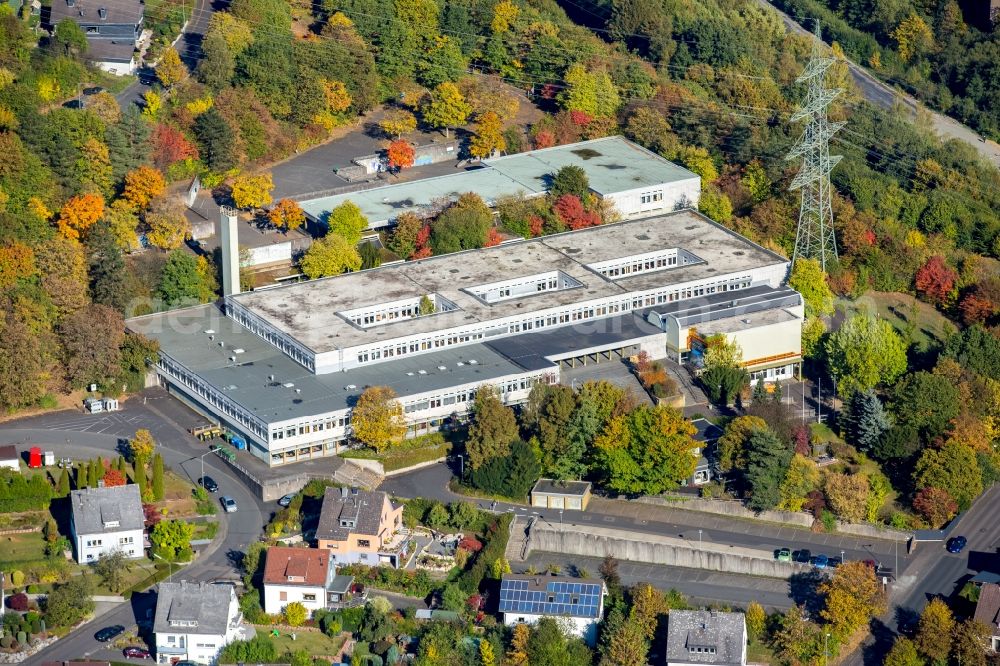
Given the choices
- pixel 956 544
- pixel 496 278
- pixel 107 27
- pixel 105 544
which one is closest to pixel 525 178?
pixel 496 278

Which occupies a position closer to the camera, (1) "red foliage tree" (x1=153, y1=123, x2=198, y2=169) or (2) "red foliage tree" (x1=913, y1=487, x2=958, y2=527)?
(2) "red foliage tree" (x1=913, y1=487, x2=958, y2=527)

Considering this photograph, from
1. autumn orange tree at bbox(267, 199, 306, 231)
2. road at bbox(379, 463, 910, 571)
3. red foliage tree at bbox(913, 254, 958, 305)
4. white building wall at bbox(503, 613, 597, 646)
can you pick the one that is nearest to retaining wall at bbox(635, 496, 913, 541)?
road at bbox(379, 463, 910, 571)

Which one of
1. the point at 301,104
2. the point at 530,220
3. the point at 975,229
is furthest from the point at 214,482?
the point at 975,229

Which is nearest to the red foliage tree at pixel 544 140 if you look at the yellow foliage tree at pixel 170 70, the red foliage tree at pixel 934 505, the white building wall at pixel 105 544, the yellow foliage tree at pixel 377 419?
the yellow foliage tree at pixel 170 70

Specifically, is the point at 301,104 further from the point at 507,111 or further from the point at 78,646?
the point at 78,646

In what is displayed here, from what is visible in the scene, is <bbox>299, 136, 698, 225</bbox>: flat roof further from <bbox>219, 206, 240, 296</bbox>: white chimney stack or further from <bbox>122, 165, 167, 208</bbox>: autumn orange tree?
<bbox>219, 206, 240, 296</bbox>: white chimney stack

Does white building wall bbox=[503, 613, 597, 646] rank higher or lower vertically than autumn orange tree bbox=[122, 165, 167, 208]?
lower
